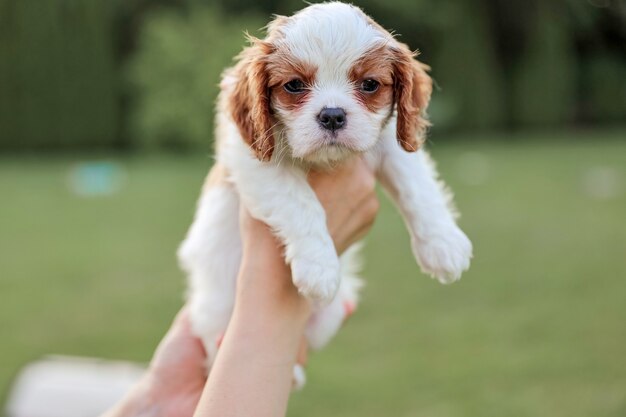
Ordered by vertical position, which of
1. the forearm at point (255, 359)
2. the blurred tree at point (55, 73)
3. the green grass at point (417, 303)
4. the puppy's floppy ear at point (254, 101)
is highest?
the puppy's floppy ear at point (254, 101)

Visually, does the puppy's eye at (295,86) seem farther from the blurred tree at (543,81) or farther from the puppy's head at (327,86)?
the blurred tree at (543,81)

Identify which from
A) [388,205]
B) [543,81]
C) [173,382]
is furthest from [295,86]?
[543,81]

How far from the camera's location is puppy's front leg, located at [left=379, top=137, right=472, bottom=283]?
2.85 metres

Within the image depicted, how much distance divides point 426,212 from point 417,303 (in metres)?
5.01

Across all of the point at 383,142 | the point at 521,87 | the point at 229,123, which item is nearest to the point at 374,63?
the point at 383,142

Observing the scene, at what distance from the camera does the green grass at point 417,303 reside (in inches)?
229

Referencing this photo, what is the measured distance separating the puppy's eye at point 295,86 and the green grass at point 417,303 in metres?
3.43

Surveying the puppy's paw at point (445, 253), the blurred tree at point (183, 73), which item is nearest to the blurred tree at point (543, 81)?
the blurred tree at point (183, 73)

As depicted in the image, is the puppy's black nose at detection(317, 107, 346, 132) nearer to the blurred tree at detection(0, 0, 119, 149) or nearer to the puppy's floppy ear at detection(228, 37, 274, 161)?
the puppy's floppy ear at detection(228, 37, 274, 161)

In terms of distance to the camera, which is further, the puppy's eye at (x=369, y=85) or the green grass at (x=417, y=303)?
the green grass at (x=417, y=303)

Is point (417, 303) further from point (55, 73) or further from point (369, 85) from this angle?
point (55, 73)

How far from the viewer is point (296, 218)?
2.74 metres

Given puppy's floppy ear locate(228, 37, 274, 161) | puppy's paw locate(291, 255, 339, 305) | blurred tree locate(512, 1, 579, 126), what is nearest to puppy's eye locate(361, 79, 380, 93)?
puppy's floppy ear locate(228, 37, 274, 161)

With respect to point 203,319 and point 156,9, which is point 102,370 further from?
point 156,9
